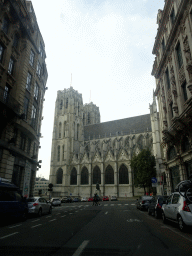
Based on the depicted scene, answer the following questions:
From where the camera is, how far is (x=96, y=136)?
229ft

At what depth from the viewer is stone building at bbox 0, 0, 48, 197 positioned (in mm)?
15391

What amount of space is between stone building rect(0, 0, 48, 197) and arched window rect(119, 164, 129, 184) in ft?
113

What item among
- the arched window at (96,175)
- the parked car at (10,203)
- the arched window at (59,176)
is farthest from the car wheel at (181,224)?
the arched window at (59,176)

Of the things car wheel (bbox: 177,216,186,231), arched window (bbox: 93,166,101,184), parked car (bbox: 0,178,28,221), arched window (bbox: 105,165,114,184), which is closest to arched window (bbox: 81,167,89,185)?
arched window (bbox: 93,166,101,184)

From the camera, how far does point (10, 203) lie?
10.1 meters

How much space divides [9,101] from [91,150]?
1965 inches

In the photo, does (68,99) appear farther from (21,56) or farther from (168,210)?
(168,210)

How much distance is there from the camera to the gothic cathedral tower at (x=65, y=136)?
61128 millimetres

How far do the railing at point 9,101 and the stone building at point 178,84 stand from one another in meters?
12.9

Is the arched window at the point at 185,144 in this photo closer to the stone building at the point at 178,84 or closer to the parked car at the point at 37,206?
the stone building at the point at 178,84

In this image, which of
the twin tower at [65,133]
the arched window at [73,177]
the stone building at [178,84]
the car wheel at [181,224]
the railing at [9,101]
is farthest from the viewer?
the twin tower at [65,133]

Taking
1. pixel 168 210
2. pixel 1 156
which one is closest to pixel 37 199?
pixel 1 156

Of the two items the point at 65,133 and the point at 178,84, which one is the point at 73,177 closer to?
the point at 65,133

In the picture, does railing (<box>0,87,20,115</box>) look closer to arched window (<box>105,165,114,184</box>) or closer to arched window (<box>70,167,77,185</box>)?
arched window (<box>105,165,114,184</box>)
